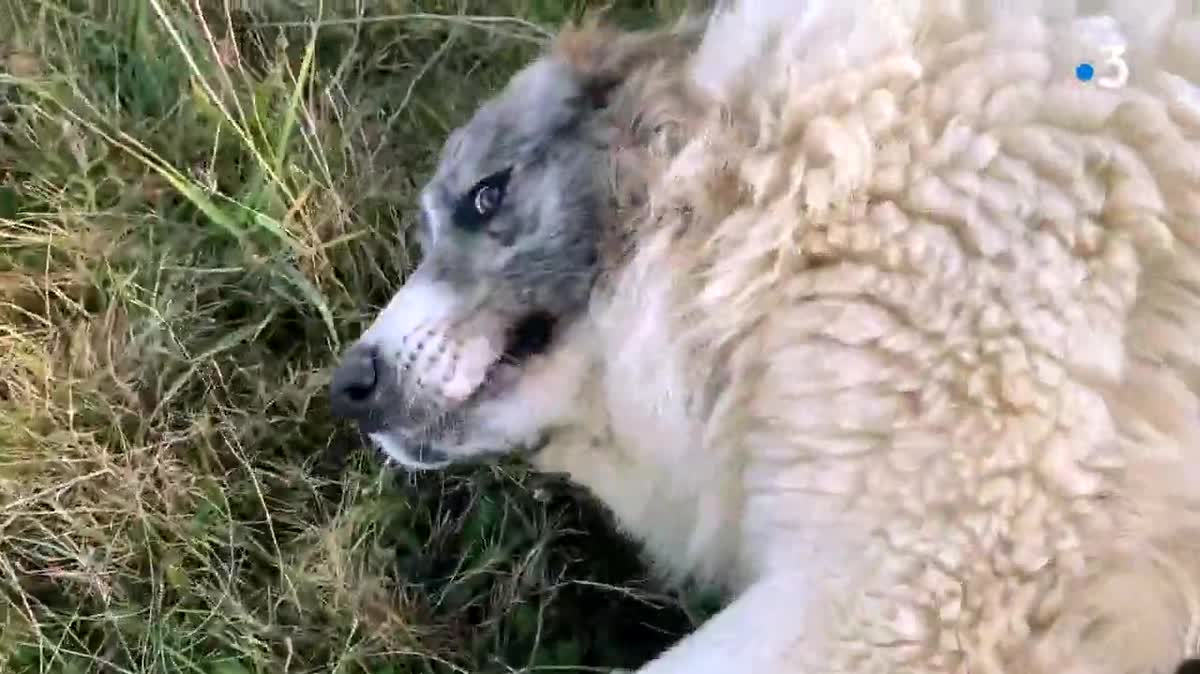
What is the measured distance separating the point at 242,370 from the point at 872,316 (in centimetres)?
143

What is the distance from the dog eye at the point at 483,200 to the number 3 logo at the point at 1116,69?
0.86 meters

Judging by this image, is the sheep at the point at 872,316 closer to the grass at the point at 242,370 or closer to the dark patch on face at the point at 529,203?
the dark patch on face at the point at 529,203

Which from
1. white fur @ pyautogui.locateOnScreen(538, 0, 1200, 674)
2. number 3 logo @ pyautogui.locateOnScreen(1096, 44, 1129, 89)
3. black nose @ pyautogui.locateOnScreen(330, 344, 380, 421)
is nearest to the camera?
white fur @ pyautogui.locateOnScreen(538, 0, 1200, 674)

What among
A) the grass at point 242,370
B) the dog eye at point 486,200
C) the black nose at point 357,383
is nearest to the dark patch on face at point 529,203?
the dog eye at point 486,200

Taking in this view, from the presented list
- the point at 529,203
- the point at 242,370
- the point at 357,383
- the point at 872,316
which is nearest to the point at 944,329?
the point at 872,316

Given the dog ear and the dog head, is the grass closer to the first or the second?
the dog head

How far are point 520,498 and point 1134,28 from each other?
138cm

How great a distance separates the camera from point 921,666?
1509 millimetres

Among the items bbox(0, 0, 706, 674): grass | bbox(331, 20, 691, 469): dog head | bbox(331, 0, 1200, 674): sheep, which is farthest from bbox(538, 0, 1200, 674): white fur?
bbox(0, 0, 706, 674): grass

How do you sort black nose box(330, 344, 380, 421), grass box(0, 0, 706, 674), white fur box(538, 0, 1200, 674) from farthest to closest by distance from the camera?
grass box(0, 0, 706, 674) → black nose box(330, 344, 380, 421) → white fur box(538, 0, 1200, 674)

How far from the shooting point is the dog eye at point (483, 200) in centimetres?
191

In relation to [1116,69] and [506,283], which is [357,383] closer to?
[506,283]

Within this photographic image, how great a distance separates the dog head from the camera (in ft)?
6.01

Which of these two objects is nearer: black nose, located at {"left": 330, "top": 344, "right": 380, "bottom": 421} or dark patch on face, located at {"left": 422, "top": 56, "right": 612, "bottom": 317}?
dark patch on face, located at {"left": 422, "top": 56, "right": 612, "bottom": 317}
